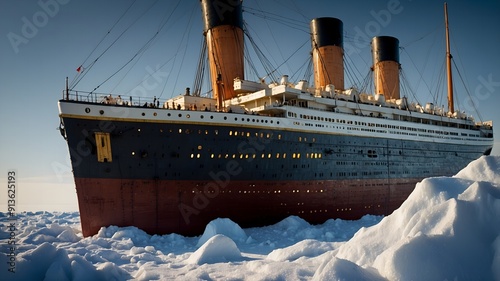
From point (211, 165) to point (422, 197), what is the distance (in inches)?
484

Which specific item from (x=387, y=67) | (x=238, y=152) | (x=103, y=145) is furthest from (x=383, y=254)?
(x=387, y=67)

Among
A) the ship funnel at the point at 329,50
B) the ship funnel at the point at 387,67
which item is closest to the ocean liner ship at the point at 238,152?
the ship funnel at the point at 329,50

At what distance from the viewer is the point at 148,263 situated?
1108 cm

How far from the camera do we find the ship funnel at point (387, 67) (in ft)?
127

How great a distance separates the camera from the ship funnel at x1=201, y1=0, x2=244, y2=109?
24688 mm

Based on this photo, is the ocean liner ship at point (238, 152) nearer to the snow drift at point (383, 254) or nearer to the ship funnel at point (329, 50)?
the ship funnel at point (329, 50)

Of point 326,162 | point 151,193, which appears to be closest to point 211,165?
point 151,193

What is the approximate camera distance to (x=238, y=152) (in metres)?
18.9

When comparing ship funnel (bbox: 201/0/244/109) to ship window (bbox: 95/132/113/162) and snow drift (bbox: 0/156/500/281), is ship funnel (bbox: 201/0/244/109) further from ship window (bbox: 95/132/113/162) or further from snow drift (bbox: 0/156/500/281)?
snow drift (bbox: 0/156/500/281)

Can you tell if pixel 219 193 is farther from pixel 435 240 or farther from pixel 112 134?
pixel 435 240

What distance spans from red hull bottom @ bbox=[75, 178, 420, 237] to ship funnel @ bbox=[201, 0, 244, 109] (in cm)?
934

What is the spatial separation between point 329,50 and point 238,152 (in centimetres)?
1978

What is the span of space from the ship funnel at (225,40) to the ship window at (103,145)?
10239mm

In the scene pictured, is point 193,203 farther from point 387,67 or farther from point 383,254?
point 387,67
